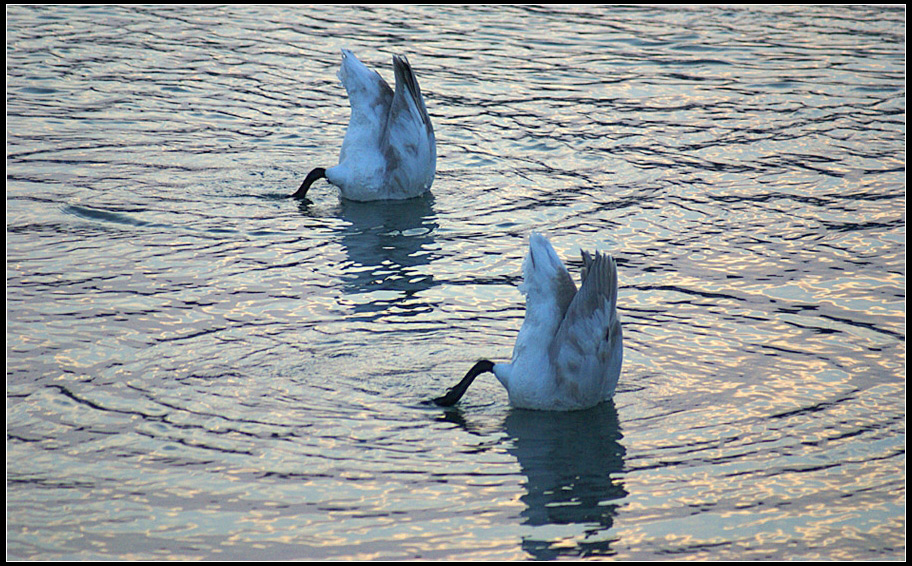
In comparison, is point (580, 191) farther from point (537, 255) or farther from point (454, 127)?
point (537, 255)

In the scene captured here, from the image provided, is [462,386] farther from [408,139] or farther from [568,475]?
[408,139]

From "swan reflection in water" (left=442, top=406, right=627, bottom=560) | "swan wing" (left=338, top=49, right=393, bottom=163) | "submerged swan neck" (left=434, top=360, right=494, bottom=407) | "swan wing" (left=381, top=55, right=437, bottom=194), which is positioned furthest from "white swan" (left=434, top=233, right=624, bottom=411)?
"swan wing" (left=338, top=49, right=393, bottom=163)

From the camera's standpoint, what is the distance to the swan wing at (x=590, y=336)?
7.02m

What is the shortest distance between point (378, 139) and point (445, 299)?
2.69m

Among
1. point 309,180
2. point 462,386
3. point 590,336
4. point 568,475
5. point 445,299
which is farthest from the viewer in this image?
point 309,180

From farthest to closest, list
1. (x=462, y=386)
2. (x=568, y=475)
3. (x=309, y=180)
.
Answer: (x=309, y=180) < (x=462, y=386) < (x=568, y=475)

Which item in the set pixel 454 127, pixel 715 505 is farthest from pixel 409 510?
pixel 454 127

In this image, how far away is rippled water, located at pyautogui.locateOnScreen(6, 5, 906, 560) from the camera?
6.18 metres

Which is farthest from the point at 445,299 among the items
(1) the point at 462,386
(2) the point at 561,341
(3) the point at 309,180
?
(3) the point at 309,180

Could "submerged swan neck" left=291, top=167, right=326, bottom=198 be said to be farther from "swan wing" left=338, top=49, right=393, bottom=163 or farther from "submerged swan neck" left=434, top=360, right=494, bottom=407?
"submerged swan neck" left=434, top=360, right=494, bottom=407

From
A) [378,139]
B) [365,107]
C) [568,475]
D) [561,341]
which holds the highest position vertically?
[365,107]

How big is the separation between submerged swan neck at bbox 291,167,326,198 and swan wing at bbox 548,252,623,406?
4431 millimetres

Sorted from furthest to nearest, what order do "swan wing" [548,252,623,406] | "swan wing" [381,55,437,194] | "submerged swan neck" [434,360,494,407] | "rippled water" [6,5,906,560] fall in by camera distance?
"swan wing" [381,55,437,194] < "submerged swan neck" [434,360,494,407] < "swan wing" [548,252,623,406] < "rippled water" [6,5,906,560]

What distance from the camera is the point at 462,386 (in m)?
7.14
